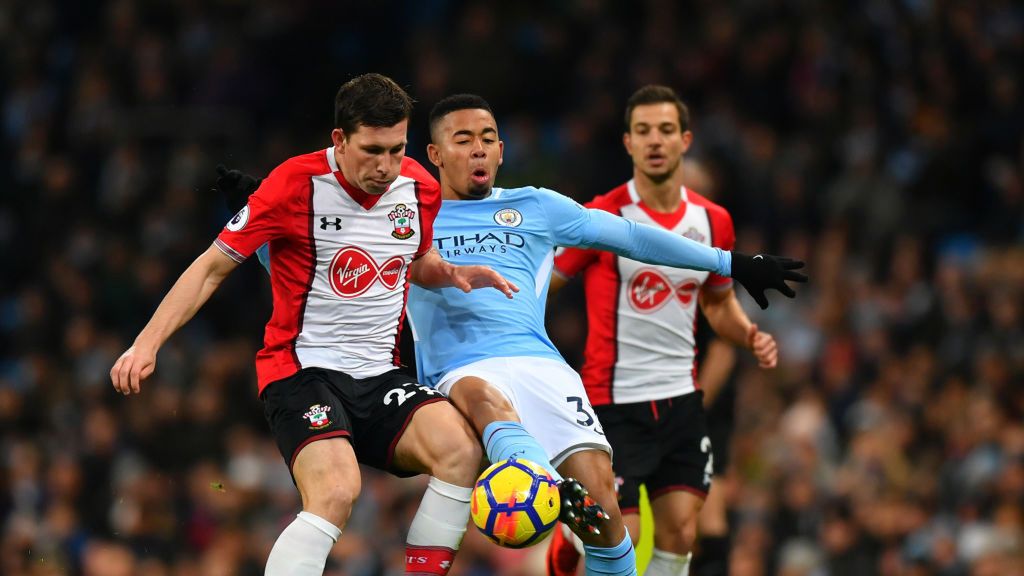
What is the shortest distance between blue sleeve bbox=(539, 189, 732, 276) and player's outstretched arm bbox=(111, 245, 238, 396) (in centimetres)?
155

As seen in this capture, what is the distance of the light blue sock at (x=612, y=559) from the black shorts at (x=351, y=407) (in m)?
0.84

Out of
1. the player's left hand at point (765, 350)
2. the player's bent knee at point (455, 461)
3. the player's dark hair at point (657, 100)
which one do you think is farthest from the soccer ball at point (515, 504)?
the player's dark hair at point (657, 100)

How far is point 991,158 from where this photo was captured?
1287 cm

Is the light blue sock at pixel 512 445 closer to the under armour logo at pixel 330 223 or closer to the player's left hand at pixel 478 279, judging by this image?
the player's left hand at pixel 478 279

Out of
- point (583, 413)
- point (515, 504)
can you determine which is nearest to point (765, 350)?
point (583, 413)

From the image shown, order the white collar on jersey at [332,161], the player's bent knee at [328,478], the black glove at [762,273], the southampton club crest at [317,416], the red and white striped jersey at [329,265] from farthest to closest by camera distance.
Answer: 1. the black glove at [762,273]
2. the white collar on jersey at [332,161]
3. the red and white striped jersey at [329,265]
4. the southampton club crest at [317,416]
5. the player's bent knee at [328,478]

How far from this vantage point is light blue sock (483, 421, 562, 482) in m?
5.84

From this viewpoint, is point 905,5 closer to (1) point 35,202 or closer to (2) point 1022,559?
(2) point 1022,559

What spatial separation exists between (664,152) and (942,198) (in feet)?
21.2

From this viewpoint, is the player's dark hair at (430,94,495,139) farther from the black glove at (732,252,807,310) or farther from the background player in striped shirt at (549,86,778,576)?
the black glove at (732,252,807,310)

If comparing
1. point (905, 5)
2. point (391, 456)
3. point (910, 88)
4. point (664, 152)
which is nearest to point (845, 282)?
point (910, 88)

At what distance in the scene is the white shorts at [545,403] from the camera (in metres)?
6.29

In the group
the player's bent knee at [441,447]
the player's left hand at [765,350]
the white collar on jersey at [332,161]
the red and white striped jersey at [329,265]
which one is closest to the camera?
the player's bent knee at [441,447]

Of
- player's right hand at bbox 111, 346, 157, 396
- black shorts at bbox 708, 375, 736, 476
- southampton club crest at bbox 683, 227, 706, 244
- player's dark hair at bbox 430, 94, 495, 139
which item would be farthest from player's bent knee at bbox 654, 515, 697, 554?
player's right hand at bbox 111, 346, 157, 396
